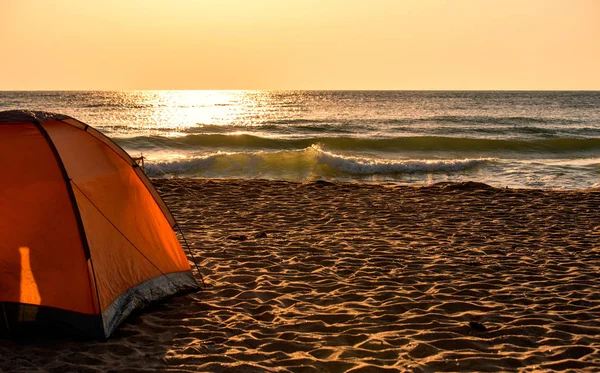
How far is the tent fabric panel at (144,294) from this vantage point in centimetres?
555

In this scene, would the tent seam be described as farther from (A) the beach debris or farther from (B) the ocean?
(B) the ocean

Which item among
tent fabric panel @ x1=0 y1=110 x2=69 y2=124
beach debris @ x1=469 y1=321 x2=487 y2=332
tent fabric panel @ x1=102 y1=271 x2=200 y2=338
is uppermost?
tent fabric panel @ x1=0 y1=110 x2=69 y2=124

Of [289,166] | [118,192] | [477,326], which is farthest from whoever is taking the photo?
[289,166]

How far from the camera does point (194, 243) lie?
8.70m

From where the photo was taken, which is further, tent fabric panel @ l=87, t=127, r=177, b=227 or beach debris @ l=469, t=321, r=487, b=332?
tent fabric panel @ l=87, t=127, r=177, b=227

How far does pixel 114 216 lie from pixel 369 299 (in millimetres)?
2645

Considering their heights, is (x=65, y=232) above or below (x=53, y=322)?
above

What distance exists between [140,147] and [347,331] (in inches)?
892

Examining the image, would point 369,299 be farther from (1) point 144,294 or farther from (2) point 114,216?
(2) point 114,216

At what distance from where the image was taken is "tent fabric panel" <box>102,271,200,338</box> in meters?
5.55

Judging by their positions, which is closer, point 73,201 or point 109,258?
point 73,201

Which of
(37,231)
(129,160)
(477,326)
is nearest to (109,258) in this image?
(37,231)

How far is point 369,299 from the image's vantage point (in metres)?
6.45

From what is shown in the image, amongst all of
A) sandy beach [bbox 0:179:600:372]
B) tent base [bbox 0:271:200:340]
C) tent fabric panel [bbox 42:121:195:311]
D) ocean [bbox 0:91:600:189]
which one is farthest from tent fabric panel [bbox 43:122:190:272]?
ocean [bbox 0:91:600:189]
